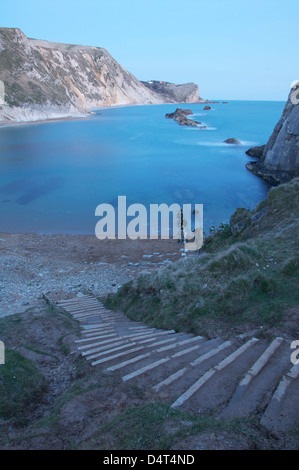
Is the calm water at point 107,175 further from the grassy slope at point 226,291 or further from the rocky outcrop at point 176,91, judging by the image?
the rocky outcrop at point 176,91

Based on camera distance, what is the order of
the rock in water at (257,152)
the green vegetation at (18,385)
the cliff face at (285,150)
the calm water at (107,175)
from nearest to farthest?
the green vegetation at (18,385) → the calm water at (107,175) → the cliff face at (285,150) → the rock in water at (257,152)

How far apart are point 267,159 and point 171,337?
30851mm

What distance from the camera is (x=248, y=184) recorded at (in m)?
30.0

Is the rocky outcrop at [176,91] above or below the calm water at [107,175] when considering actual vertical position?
above

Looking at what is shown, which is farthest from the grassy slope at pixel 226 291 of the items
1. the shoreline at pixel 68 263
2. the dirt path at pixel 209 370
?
the shoreline at pixel 68 263

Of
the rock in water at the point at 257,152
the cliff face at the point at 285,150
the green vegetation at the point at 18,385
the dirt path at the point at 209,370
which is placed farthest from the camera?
the rock in water at the point at 257,152

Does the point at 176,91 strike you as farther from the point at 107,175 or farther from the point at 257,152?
the point at 107,175

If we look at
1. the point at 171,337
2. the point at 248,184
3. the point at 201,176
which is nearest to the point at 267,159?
the point at 248,184

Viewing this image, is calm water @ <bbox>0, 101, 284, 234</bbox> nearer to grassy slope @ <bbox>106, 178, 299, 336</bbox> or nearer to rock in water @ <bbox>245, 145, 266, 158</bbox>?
→ rock in water @ <bbox>245, 145, 266, 158</bbox>

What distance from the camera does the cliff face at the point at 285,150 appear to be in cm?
2669

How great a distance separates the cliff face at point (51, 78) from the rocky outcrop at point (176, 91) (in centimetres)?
5425

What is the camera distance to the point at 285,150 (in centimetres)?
2781

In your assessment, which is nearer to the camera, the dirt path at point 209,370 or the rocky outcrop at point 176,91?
the dirt path at point 209,370
